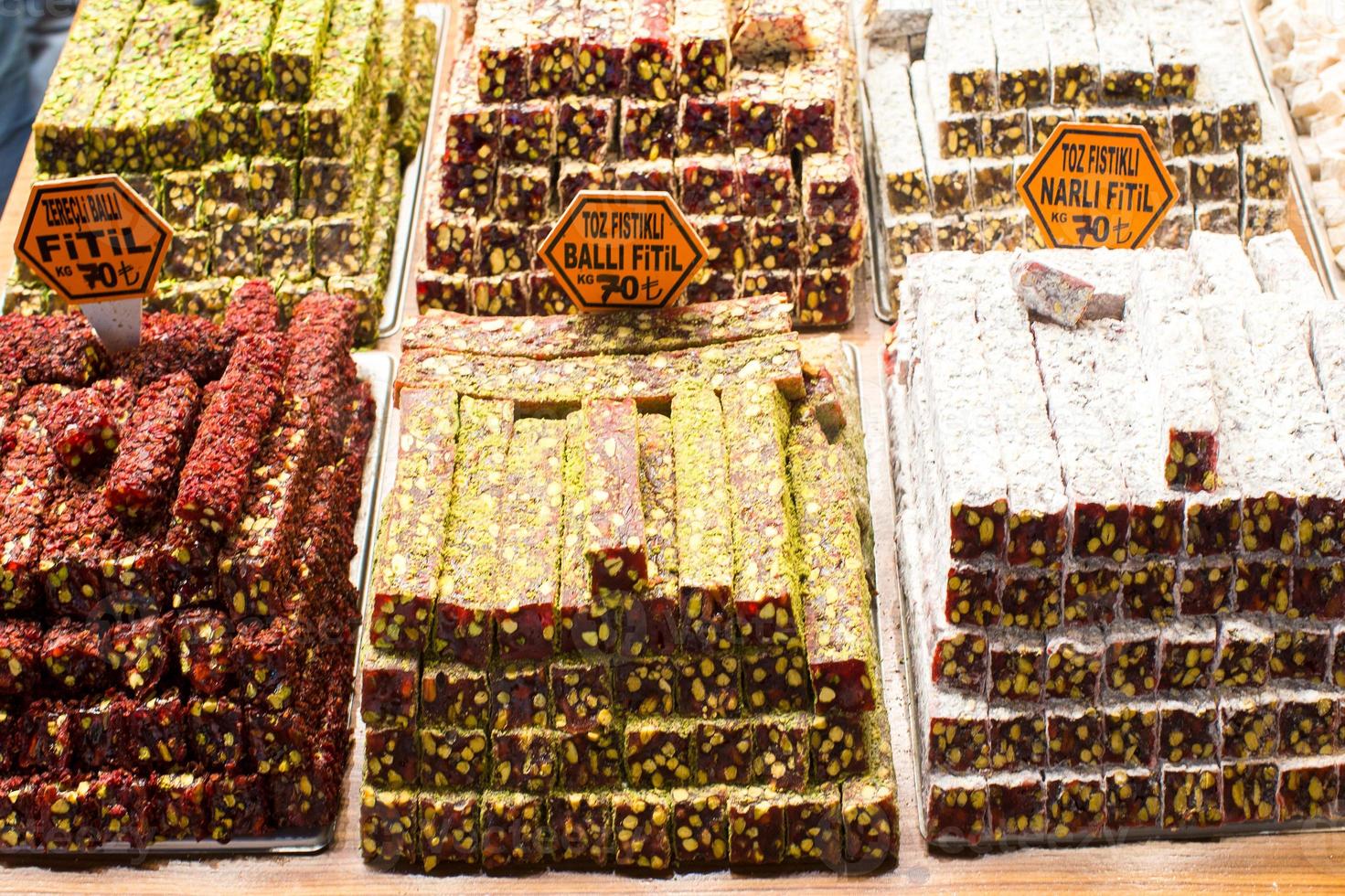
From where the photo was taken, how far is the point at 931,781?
3268 millimetres

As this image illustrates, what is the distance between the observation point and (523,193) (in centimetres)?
426

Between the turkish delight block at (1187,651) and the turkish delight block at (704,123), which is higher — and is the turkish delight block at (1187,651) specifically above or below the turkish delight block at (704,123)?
below

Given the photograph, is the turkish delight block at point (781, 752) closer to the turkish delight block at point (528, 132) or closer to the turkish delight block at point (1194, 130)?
the turkish delight block at point (528, 132)

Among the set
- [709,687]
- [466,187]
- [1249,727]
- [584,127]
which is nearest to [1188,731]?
[1249,727]

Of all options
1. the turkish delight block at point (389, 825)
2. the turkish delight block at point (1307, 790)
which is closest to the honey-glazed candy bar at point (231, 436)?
the turkish delight block at point (389, 825)

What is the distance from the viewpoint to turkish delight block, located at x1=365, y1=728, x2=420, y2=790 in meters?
3.23

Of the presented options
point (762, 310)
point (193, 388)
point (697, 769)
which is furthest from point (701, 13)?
point (697, 769)

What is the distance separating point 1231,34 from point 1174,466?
2.28m

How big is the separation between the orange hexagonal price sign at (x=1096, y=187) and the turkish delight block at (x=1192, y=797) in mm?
1374

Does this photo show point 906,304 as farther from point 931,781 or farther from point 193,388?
point 193,388

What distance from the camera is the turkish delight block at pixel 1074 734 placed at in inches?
126

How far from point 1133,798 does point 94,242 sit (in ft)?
9.56

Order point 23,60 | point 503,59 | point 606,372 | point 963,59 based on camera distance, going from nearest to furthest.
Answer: point 606,372 < point 503,59 < point 963,59 < point 23,60

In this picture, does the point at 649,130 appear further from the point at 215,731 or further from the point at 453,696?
the point at 215,731
